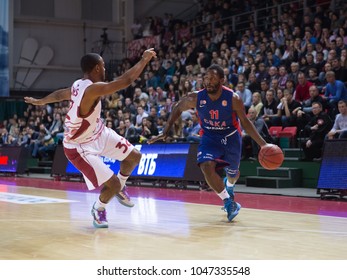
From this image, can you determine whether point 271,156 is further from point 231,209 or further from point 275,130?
point 275,130

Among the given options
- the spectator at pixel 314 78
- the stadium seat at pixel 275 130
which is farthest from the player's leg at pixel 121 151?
the spectator at pixel 314 78

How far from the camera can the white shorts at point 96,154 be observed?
6.27m

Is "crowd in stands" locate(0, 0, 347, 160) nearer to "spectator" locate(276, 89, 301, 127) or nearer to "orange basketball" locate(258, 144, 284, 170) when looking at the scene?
"spectator" locate(276, 89, 301, 127)

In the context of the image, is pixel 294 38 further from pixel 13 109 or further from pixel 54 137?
pixel 13 109

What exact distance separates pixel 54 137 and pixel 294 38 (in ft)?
28.8

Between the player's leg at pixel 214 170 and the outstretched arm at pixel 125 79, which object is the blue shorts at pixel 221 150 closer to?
the player's leg at pixel 214 170

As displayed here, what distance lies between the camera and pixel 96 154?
6398 millimetres

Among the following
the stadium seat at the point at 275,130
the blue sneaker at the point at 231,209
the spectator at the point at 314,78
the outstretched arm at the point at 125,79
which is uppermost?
the spectator at the point at 314,78

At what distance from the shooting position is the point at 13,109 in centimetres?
2655

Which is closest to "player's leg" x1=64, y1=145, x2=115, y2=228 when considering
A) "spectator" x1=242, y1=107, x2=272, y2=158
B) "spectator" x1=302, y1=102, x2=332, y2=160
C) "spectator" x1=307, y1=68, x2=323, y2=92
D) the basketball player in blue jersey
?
the basketball player in blue jersey

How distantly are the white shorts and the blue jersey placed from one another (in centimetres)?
109

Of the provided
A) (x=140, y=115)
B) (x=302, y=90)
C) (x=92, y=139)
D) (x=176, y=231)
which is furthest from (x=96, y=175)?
(x=140, y=115)

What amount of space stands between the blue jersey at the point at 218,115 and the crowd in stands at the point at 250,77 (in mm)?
4608

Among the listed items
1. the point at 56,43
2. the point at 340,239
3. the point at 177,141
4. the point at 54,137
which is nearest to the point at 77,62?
the point at 56,43
